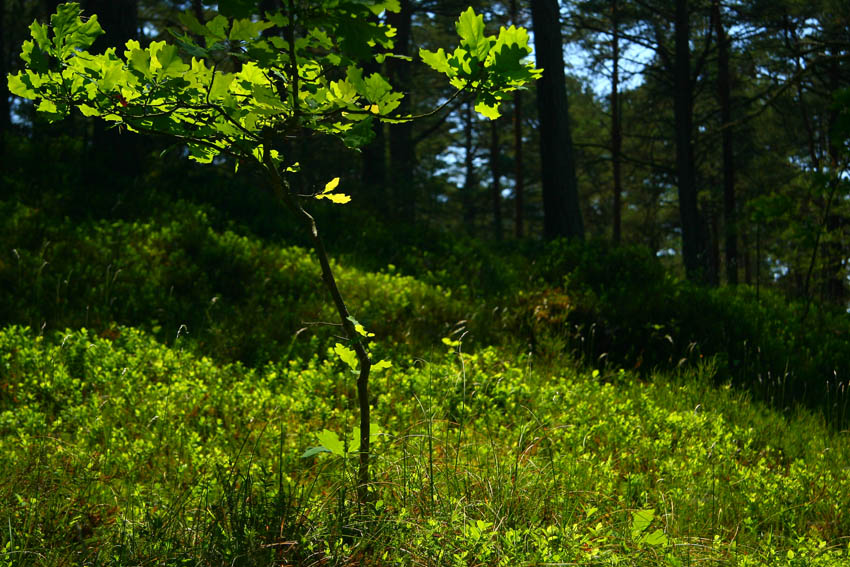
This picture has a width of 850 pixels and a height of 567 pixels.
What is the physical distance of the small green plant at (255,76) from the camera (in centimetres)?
193

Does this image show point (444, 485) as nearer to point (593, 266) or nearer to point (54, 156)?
point (593, 266)

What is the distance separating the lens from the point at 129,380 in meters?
4.28

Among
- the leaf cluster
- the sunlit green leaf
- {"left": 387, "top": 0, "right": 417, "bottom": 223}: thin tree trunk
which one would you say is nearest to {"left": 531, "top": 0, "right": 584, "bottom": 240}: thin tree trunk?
{"left": 387, "top": 0, "right": 417, "bottom": 223}: thin tree trunk

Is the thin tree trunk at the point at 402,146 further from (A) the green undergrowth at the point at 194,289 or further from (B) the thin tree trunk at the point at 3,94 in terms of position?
(B) the thin tree trunk at the point at 3,94

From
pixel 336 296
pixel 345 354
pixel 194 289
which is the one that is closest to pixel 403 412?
pixel 345 354

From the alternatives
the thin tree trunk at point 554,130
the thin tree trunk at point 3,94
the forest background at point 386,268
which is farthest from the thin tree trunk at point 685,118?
the thin tree trunk at point 3,94

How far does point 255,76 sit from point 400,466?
6.07 feet

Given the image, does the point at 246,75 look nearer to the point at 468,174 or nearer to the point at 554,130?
the point at 554,130

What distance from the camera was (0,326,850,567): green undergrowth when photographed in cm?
246

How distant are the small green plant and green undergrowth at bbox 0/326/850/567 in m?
0.80

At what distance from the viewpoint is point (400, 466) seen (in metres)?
3.01

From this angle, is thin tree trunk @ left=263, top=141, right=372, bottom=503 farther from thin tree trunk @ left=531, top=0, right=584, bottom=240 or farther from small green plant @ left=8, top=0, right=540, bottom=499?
thin tree trunk @ left=531, top=0, right=584, bottom=240

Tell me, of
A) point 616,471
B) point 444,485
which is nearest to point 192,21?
point 444,485

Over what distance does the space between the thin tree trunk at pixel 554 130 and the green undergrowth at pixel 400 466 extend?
433 centimetres
